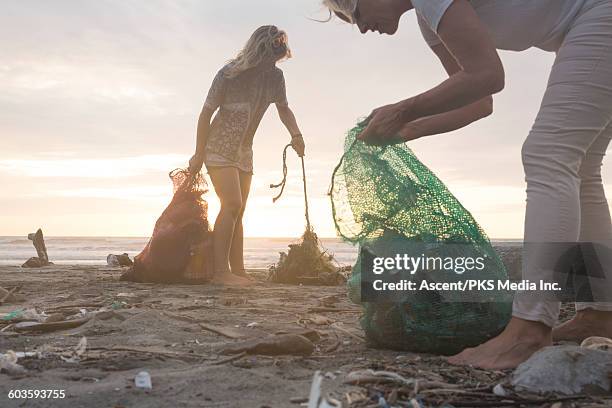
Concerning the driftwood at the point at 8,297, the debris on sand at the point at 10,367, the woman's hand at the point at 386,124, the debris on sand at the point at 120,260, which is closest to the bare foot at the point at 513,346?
the woman's hand at the point at 386,124

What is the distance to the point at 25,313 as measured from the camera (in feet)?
11.4

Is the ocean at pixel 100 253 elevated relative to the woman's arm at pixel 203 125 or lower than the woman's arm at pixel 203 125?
lower

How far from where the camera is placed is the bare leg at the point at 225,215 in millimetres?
6023

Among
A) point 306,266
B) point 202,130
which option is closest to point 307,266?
point 306,266

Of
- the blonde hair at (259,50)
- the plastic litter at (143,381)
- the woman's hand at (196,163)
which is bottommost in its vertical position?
the plastic litter at (143,381)

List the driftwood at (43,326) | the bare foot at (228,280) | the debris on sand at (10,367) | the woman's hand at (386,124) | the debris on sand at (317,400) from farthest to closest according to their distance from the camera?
the bare foot at (228,280) < the driftwood at (43,326) < the woman's hand at (386,124) < the debris on sand at (10,367) < the debris on sand at (317,400)

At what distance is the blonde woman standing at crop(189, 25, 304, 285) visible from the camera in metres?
6.02

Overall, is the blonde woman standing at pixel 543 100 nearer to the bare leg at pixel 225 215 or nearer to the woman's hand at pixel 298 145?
the bare leg at pixel 225 215

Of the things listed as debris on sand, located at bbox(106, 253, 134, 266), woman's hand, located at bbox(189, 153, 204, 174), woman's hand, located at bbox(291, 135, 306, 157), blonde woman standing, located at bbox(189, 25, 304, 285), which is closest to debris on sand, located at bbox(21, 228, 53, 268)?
debris on sand, located at bbox(106, 253, 134, 266)

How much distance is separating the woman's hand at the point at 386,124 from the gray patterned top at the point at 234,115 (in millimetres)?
3546

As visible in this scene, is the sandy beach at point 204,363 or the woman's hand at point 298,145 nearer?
the sandy beach at point 204,363

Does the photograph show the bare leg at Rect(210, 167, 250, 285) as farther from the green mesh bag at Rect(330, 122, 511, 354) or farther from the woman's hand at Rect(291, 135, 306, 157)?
the green mesh bag at Rect(330, 122, 511, 354)

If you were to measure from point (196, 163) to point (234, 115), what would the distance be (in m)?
0.68

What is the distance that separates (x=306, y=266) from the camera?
671cm
